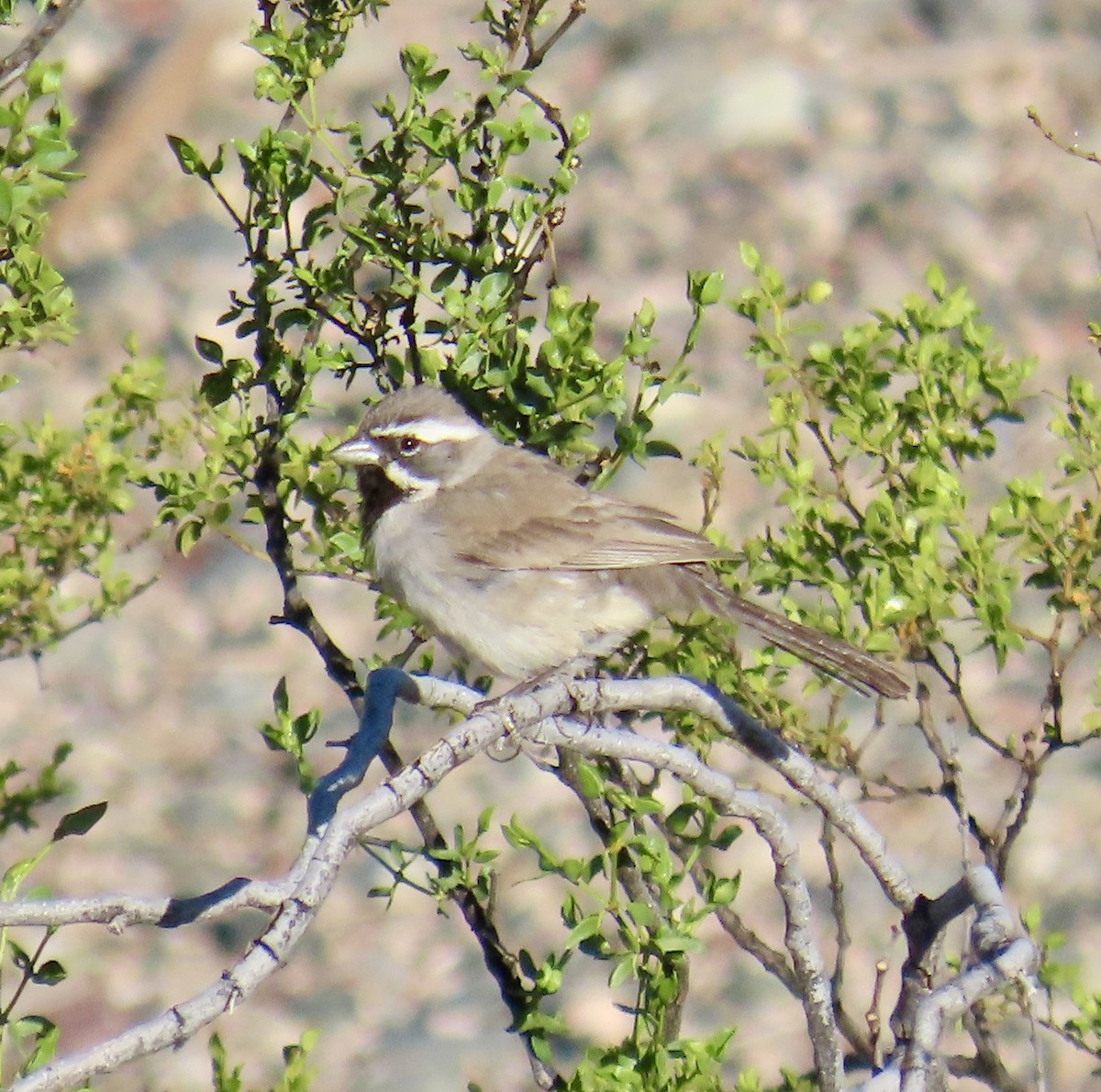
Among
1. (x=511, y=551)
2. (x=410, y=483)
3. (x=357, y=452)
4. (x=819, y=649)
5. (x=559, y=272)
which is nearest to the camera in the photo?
(x=819, y=649)

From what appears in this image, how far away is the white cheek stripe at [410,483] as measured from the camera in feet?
17.1

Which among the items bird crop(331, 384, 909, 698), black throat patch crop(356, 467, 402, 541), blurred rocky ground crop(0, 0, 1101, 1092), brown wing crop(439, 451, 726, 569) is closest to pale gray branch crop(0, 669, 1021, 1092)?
bird crop(331, 384, 909, 698)

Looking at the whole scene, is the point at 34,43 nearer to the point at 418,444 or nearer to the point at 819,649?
the point at 418,444

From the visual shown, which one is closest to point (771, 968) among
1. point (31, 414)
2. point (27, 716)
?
point (27, 716)

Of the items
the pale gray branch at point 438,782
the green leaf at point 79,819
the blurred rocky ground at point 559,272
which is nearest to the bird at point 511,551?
the pale gray branch at point 438,782

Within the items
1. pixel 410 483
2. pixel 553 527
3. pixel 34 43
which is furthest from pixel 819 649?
pixel 34 43

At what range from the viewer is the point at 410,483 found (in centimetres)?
529

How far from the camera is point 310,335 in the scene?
14.0 feet

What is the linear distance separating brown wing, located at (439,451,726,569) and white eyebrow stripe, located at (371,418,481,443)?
215 millimetres

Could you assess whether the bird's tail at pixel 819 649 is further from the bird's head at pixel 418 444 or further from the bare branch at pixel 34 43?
the bare branch at pixel 34 43

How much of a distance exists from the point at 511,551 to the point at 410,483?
0.37 metres

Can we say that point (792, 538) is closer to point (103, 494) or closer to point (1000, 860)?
point (1000, 860)

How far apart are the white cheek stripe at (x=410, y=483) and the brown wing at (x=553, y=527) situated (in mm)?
145

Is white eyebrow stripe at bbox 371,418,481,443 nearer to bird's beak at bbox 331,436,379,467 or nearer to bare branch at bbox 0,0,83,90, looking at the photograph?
bird's beak at bbox 331,436,379,467
